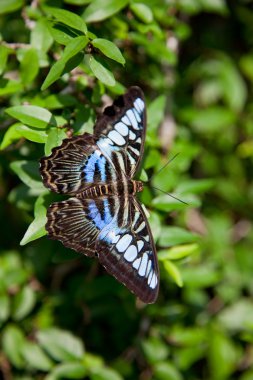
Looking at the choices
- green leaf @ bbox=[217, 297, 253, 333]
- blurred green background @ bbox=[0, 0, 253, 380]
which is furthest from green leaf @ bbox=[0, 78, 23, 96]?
green leaf @ bbox=[217, 297, 253, 333]

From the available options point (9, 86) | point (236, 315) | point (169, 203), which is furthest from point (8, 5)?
point (236, 315)

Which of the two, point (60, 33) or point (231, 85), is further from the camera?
point (231, 85)

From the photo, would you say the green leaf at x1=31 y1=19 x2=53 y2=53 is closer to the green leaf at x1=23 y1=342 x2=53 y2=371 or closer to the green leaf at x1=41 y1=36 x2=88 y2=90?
the green leaf at x1=41 y1=36 x2=88 y2=90

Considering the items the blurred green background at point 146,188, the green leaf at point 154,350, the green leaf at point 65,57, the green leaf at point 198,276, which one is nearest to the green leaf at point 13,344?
the blurred green background at point 146,188

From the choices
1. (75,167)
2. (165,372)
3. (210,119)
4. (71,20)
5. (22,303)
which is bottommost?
(165,372)

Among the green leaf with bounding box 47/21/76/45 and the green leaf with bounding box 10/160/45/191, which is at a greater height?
the green leaf with bounding box 47/21/76/45

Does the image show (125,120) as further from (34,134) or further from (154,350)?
(154,350)
